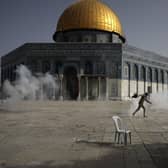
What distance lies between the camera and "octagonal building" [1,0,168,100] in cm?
3850

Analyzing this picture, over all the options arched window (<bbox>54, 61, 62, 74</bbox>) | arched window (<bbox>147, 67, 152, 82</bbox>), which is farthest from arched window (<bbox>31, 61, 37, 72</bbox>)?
arched window (<bbox>147, 67, 152, 82</bbox>)

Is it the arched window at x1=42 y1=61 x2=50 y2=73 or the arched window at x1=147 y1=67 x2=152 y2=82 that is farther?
the arched window at x1=147 y1=67 x2=152 y2=82

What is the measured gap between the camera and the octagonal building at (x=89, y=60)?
3850cm

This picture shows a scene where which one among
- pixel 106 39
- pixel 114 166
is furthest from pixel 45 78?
pixel 114 166

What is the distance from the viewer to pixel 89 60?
128 feet

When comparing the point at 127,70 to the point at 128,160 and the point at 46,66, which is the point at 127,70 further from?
the point at 128,160

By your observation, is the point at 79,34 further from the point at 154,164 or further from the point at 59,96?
the point at 154,164

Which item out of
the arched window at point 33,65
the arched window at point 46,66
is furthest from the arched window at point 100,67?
the arched window at point 33,65

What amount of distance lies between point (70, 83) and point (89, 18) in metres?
12.9

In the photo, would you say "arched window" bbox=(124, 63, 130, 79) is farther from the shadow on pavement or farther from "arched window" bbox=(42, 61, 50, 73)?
the shadow on pavement

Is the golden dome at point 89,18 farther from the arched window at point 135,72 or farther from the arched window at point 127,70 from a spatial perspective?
the arched window at point 135,72

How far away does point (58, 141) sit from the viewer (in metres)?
7.11

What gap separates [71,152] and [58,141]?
1.34 m

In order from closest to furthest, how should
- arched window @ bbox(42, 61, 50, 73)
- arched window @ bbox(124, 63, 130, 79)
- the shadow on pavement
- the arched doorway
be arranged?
1. the shadow on pavement
2. the arched doorway
3. arched window @ bbox(42, 61, 50, 73)
4. arched window @ bbox(124, 63, 130, 79)
